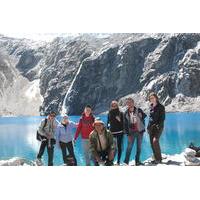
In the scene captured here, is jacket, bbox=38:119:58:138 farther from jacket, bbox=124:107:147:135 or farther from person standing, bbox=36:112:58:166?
jacket, bbox=124:107:147:135

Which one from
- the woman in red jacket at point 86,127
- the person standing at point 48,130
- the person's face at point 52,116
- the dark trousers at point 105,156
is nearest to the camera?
the dark trousers at point 105,156

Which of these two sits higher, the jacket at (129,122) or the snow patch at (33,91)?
the jacket at (129,122)

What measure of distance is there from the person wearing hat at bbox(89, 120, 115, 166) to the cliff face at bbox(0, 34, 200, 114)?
276ft

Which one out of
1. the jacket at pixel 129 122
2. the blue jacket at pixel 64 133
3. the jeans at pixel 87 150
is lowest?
the jeans at pixel 87 150

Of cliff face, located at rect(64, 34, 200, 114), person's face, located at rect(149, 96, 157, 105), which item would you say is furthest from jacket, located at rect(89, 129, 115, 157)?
cliff face, located at rect(64, 34, 200, 114)

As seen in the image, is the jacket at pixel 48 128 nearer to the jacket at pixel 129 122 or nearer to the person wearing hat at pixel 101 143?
the jacket at pixel 129 122

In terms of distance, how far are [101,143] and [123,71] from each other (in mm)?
101340

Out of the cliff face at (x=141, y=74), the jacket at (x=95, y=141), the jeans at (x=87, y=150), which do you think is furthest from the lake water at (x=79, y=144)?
the cliff face at (x=141, y=74)

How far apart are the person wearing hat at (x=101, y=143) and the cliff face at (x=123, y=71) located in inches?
3315

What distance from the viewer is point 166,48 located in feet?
345

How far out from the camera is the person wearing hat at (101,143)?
8648 mm

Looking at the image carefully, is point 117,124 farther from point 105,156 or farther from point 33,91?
point 33,91

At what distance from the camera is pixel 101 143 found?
344 inches

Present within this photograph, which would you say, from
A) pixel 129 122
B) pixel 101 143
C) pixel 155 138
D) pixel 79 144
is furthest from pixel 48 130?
pixel 79 144
